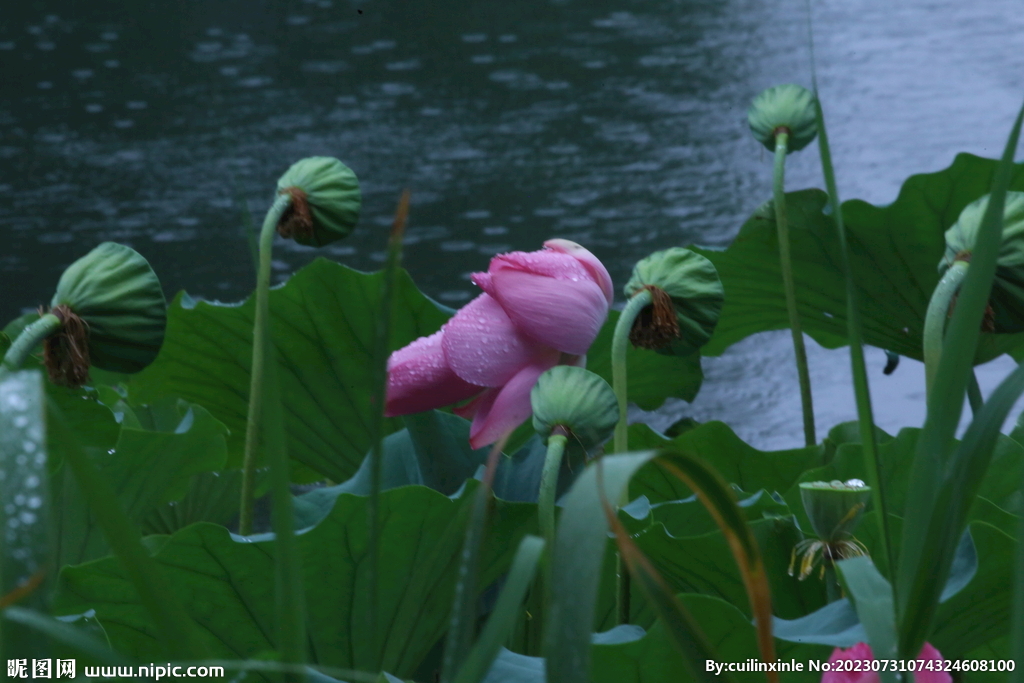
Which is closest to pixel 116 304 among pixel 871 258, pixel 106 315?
pixel 106 315

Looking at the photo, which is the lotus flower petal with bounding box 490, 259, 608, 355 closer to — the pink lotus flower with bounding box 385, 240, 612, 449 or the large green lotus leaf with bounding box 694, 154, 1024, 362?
the pink lotus flower with bounding box 385, 240, 612, 449

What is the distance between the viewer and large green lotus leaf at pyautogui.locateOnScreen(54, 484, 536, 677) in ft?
0.90

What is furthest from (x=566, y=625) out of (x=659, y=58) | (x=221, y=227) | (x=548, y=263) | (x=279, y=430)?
(x=659, y=58)

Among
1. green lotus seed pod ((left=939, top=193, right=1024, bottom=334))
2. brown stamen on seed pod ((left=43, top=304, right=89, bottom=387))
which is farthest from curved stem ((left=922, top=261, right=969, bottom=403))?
brown stamen on seed pod ((left=43, top=304, right=89, bottom=387))

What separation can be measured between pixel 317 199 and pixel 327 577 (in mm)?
133

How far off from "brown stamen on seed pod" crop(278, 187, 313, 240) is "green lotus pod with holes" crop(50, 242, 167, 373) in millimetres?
58

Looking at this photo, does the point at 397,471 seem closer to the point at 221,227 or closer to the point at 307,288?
the point at 307,288

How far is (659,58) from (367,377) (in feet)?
2.93

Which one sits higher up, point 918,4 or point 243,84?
point 918,4

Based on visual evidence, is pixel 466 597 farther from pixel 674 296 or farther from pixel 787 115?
pixel 787 115

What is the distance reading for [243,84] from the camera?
1.32 m

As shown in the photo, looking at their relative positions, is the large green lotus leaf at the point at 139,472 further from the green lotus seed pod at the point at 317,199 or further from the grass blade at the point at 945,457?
the grass blade at the point at 945,457

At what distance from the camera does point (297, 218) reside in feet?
1.20

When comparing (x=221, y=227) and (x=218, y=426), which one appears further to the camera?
(x=221, y=227)
